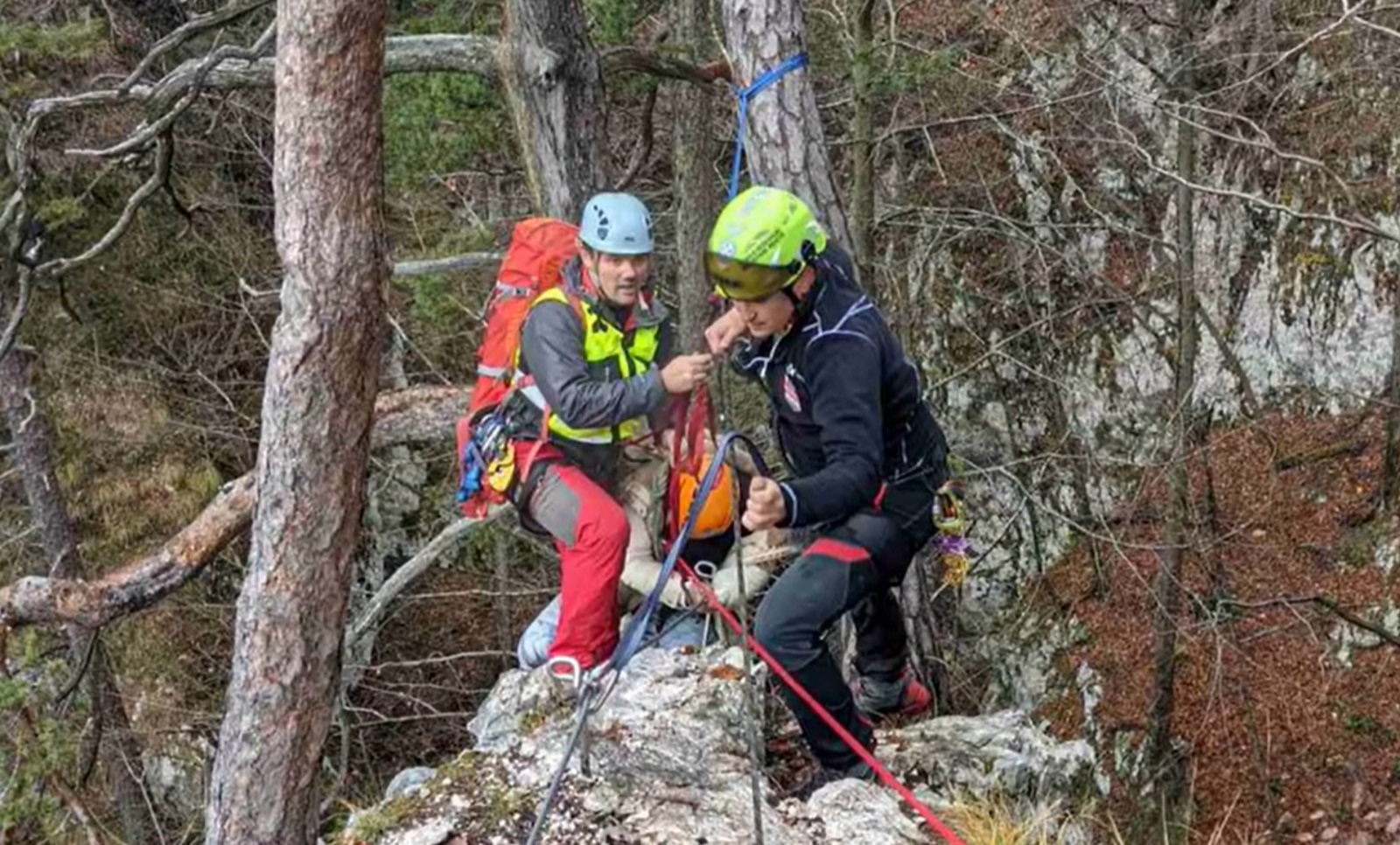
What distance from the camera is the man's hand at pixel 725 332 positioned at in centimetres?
420

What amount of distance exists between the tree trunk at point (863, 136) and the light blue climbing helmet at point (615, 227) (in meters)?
2.84

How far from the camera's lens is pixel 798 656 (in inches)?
167

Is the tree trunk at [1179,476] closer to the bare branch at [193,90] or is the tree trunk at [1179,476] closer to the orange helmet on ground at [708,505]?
the orange helmet on ground at [708,505]

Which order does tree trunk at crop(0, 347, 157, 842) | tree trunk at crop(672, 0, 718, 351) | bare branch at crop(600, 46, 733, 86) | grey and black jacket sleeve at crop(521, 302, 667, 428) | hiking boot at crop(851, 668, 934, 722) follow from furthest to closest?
tree trunk at crop(0, 347, 157, 842), tree trunk at crop(672, 0, 718, 351), bare branch at crop(600, 46, 733, 86), hiking boot at crop(851, 668, 934, 722), grey and black jacket sleeve at crop(521, 302, 667, 428)

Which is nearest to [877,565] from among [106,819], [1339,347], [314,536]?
[314,536]

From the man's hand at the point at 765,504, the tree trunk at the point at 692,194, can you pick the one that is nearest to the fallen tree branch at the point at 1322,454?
the tree trunk at the point at 692,194

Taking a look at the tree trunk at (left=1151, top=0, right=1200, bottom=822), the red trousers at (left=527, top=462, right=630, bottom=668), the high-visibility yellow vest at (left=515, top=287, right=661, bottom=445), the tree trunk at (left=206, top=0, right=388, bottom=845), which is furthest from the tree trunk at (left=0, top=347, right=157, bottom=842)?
the tree trunk at (left=1151, top=0, right=1200, bottom=822)

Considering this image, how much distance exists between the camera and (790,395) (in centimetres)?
414

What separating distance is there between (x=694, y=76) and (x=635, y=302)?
2417mm

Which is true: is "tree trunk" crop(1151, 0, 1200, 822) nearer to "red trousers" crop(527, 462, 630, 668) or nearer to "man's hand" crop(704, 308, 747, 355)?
"red trousers" crop(527, 462, 630, 668)

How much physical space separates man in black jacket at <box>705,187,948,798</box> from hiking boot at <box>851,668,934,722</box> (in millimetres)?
792

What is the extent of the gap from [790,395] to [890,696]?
6.11ft

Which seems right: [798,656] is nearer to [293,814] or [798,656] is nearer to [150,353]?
[293,814]

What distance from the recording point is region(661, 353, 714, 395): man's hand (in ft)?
14.1
